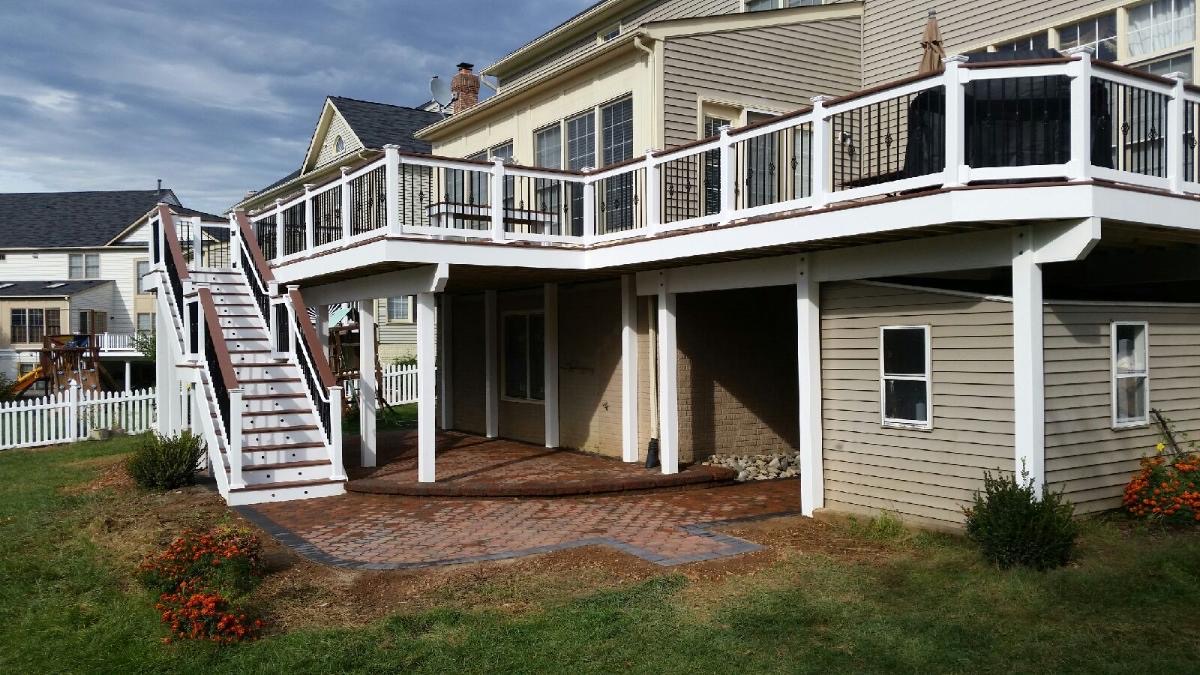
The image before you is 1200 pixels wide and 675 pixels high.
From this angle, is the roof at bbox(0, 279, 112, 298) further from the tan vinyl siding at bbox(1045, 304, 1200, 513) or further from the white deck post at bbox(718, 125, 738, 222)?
the tan vinyl siding at bbox(1045, 304, 1200, 513)

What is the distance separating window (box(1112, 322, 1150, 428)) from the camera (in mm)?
8641

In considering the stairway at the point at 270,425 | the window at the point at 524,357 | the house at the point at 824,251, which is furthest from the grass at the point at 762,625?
the window at the point at 524,357

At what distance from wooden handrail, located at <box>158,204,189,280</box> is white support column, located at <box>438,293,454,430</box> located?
17.2 ft

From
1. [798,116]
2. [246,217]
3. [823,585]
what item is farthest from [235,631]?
[246,217]

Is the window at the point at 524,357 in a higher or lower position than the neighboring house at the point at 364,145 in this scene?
lower

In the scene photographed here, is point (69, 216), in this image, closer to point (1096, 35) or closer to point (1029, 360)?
point (1096, 35)

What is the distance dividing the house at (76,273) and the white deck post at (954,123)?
3711cm

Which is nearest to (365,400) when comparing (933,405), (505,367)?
(505,367)

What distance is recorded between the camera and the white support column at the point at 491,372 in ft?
54.7

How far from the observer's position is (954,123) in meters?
7.55

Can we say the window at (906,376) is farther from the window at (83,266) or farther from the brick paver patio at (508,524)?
the window at (83,266)

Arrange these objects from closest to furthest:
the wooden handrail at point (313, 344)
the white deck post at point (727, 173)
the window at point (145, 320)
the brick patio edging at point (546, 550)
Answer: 1. the brick patio edging at point (546, 550)
2. the white deck post at point (727, 173)
3. the wooden handrail at point (313, 344)
4. the window at point (145, 320)

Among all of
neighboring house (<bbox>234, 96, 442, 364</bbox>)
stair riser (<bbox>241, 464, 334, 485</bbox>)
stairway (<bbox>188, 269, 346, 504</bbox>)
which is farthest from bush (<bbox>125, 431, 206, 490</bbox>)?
neighboring house (<bbox>234, 96, 442, 364</bbox>)

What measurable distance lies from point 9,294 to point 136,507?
37.3m
